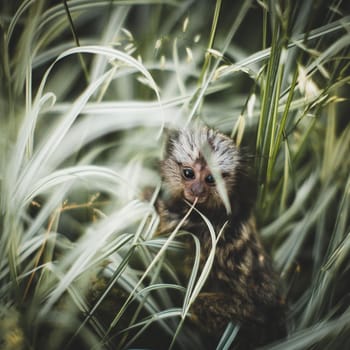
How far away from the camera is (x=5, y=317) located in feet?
3.39

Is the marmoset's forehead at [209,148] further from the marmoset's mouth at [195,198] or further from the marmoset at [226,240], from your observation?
the marmoset's mouth at [195,198]

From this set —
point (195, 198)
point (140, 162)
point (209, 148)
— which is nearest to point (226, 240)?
point (195, 198)

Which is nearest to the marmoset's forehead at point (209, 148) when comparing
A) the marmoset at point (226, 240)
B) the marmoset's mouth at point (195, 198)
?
the marmoset at point (226, 240)

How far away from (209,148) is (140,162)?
343 millimetres

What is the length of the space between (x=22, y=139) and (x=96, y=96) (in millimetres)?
404

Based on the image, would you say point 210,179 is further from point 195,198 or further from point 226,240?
point 226,240

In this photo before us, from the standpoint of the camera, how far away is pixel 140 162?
1416mm

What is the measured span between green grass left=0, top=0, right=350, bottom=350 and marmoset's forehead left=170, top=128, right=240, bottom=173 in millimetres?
71

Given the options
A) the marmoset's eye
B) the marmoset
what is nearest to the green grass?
the marmoset

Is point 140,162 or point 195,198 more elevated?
point 140,162

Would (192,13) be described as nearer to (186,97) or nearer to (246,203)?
(186,97)

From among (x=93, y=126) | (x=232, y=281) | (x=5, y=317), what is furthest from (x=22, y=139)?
(x=232, y=281)

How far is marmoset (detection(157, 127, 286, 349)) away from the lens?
3.92 ft

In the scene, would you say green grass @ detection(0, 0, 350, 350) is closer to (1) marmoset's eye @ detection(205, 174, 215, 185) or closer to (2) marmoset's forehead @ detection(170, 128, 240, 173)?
(2) marmoset's forehead @ detection(170, 128, 240, 173)
